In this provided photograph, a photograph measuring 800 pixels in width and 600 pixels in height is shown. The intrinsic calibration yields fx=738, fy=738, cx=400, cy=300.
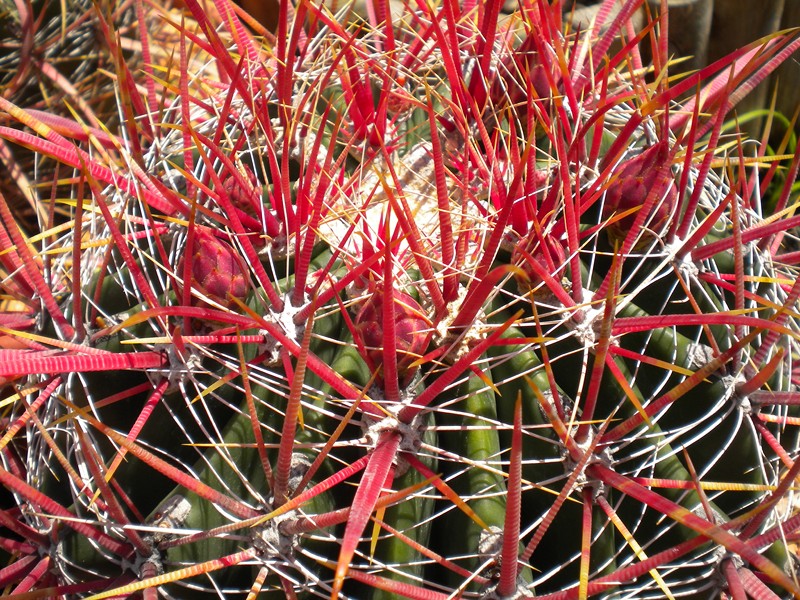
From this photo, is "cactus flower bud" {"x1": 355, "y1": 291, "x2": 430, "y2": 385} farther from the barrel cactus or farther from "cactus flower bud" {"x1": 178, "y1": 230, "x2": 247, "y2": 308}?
"cactus flower bud" {"x1": 178, "y1": 230, "x2": 247, "y2": 308}

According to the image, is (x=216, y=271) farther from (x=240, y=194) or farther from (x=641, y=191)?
(x=641, y=191)

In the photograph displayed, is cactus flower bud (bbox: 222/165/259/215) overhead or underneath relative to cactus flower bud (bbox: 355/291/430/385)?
overhead

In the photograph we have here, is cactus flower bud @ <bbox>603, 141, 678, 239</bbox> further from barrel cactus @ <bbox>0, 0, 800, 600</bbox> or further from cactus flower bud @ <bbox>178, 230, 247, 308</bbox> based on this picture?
cactus flower bud @ <bbox>178, 230, 247, 308</bbox>

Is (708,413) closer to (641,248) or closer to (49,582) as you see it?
(641,248)

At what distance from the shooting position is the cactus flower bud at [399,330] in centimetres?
57

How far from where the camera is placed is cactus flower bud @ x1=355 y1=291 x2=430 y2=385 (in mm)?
566

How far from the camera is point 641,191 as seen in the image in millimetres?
671

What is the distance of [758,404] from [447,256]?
32 centimetres

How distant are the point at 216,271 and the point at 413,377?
198 millimetres

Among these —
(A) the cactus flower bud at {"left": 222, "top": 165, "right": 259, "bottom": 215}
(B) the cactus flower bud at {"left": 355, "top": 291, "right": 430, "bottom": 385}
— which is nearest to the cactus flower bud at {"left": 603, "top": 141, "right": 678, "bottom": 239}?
(B) the cactus flower bud at {"left": 355, "top": 291, "right": 430, "bottom": 385}

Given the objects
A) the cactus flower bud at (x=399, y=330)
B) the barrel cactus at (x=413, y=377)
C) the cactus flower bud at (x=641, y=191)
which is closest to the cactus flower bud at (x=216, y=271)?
the barrel cactus at (x=413, y=377)

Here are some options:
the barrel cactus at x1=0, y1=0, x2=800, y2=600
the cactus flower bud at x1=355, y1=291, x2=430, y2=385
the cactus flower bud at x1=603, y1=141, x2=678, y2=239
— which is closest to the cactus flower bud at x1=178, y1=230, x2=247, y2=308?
the barrel cactus at x1=0, y1=0, x2=800, y2=600

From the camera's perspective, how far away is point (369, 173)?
0.75m

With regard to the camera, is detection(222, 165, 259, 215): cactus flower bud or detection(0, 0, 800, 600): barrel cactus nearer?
detection(0, 0, 800, 600): barrel cactus
